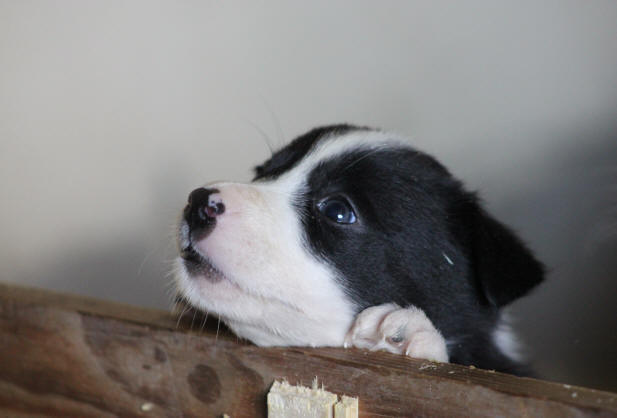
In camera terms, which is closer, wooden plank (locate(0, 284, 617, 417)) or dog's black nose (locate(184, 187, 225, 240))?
wooden plank (locate(0, 284, 617, 417))

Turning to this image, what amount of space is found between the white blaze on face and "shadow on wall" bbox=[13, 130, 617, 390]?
0.51 meters

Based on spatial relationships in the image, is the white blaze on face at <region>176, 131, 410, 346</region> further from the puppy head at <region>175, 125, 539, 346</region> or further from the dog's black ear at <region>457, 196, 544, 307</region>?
the dog's black ear at <region>457, 196, 544, 307</region>

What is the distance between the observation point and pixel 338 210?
1.36 metres

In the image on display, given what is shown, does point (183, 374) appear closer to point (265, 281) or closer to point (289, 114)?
point (265, 281)

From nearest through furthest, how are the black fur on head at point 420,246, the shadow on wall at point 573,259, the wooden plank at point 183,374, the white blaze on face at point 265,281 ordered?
the wooden plank at point 183,374
the white blaze on face at point 265,281
the black fur on head at point 420,246
the shadow on wall at point 573,259

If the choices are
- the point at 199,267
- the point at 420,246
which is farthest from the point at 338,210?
the point at 199,267

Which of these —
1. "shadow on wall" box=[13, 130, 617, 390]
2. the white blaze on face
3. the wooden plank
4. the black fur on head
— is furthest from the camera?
"shadow on wall" box=[13, 130, 617, 390]

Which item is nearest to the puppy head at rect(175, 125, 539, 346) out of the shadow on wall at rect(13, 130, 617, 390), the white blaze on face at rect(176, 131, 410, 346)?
the white blaze on face at rect(176, 131, 410, 346)

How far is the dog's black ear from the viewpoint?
4.41 ft

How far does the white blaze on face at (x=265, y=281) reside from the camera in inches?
46.2

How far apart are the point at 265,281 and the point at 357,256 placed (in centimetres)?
22

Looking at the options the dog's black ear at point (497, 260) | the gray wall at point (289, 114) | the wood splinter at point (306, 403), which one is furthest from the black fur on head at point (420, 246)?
the gray wall at point (289, 114)

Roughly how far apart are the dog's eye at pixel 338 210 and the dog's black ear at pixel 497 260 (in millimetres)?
275

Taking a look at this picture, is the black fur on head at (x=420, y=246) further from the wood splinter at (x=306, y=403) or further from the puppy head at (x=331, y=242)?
the wood splinter at (x=306, y=403)
